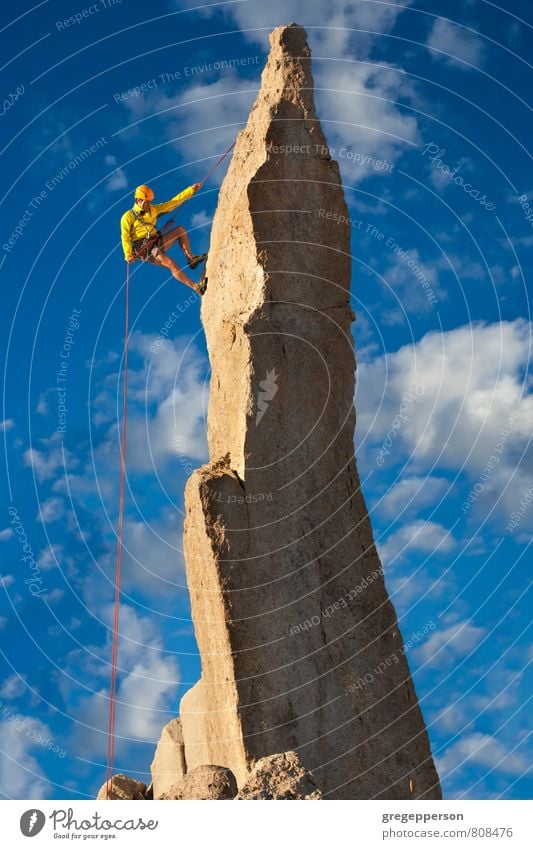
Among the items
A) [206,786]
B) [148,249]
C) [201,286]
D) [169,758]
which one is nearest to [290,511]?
[201,286]

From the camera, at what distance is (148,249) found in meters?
20.2

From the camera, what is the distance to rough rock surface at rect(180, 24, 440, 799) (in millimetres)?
16359

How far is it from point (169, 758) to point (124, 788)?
1310 millimetres

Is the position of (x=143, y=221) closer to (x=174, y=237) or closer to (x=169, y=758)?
(x=174, y=237)

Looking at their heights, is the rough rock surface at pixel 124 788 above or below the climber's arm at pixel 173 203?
below

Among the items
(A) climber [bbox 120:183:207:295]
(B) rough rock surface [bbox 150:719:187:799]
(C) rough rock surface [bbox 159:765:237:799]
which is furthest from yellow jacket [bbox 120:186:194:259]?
(C) rough rock surface [bbox 159:765:237:799]

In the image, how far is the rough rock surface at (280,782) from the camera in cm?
1152

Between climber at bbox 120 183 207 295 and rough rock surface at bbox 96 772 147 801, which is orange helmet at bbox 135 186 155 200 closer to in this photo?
climber at bbox 120 183 207 295
